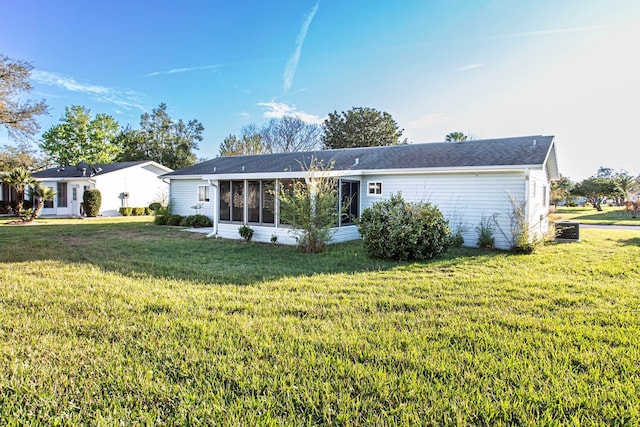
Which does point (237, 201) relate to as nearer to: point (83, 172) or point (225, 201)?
point (225, 201)

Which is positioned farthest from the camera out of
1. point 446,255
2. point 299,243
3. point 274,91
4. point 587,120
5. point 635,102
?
point 274,91

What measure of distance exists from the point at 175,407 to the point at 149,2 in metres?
14.6

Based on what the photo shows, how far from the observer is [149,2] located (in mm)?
12812

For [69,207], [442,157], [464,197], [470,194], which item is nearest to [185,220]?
[442,157]

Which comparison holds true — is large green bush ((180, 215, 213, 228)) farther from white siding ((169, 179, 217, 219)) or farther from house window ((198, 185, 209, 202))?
house window ((198, 185, 209, 202))

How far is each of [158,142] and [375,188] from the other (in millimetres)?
36165

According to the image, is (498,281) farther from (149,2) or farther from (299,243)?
(149,2)

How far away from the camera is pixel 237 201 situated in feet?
43.4

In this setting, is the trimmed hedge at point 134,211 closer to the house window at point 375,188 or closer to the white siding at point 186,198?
the white siding at point 186,198

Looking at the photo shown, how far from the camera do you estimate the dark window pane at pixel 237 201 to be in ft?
42.8

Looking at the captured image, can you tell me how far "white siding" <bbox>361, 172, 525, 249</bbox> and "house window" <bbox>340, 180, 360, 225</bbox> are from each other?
139 cm

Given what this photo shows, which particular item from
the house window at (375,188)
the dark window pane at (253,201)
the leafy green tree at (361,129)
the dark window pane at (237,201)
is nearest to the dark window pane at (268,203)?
the dark window pane at (253,201)

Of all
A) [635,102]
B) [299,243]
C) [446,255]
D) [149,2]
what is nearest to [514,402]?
[446,255]

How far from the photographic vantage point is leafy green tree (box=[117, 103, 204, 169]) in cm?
4131
